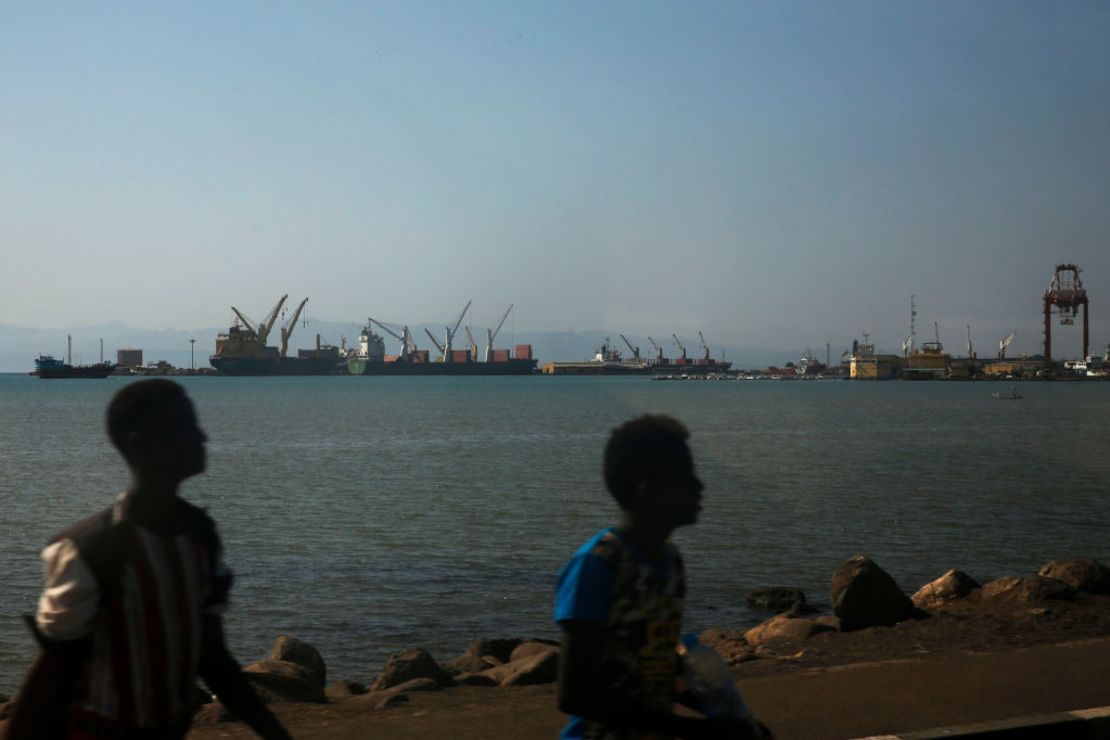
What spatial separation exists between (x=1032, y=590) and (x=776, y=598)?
4.08 metres

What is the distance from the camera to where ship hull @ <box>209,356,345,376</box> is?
17712 centimetres

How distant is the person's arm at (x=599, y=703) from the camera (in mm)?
2389

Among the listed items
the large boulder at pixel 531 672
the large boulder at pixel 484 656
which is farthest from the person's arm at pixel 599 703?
the large boulder at pixel 484 656

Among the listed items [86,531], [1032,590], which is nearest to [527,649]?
[1032,590]

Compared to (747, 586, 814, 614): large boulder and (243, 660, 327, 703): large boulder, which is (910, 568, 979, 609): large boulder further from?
(243, 660, 327, 703): large boulder

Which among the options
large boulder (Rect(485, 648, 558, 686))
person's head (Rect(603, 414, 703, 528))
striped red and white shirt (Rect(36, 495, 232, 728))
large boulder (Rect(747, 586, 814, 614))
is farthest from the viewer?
large boulder (Rect(747, 586, 814, 614))

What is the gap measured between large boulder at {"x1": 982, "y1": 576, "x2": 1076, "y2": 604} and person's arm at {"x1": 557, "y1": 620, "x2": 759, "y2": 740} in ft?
27.2

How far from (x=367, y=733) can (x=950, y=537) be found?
54.1 feet

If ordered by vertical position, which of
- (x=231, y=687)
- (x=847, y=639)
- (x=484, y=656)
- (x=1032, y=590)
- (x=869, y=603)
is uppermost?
(x=231, y=687)

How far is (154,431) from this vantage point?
2.43 m

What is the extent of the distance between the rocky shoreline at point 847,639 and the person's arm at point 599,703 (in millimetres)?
4691

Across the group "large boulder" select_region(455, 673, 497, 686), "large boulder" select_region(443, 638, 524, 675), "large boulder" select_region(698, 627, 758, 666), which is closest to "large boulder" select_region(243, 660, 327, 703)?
"large boulder" select_region(455, 673, 497, 686)

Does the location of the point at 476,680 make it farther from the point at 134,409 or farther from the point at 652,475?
the point at 134,409

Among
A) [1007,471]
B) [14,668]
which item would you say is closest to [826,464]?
[1007,471]
